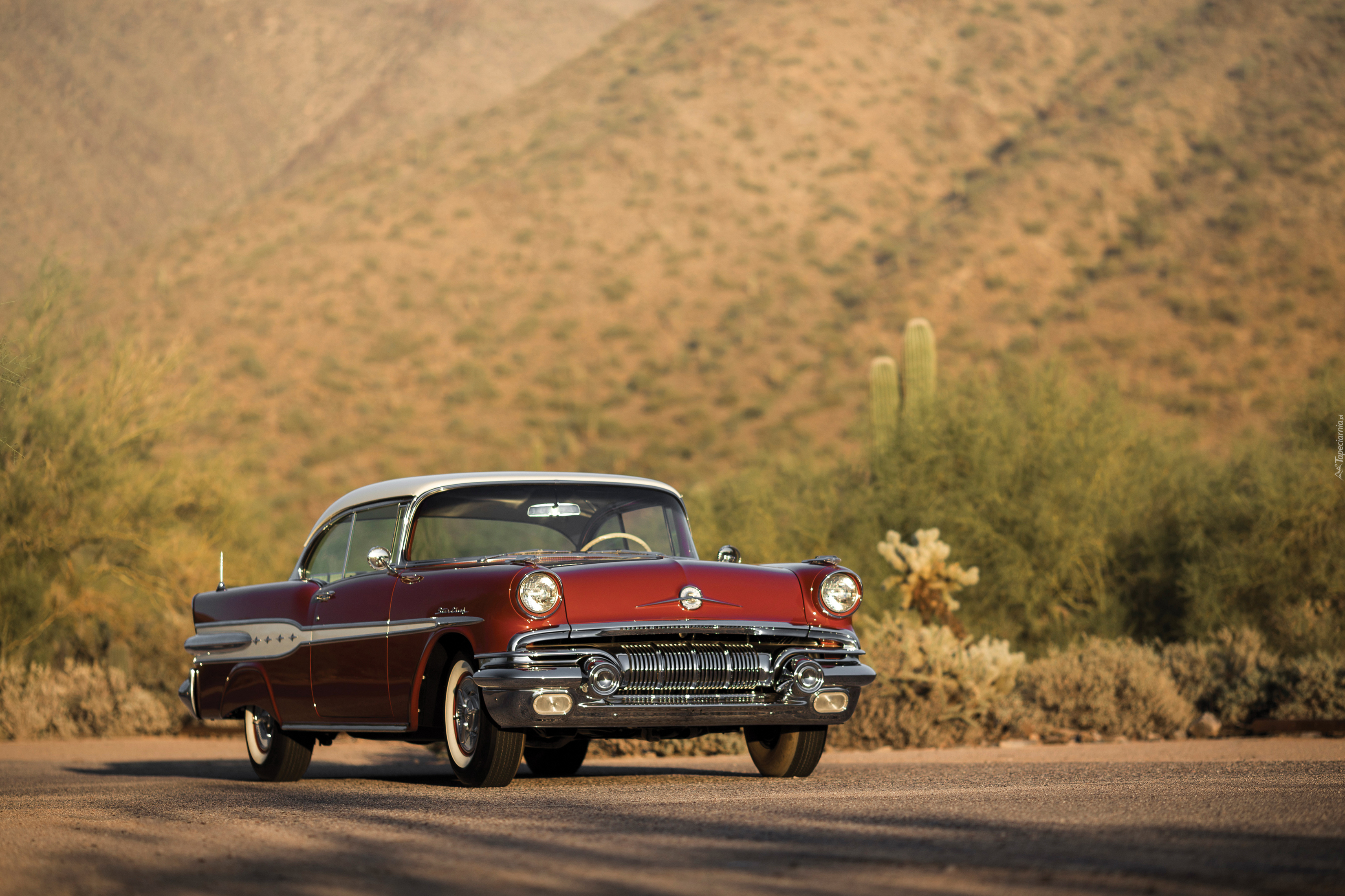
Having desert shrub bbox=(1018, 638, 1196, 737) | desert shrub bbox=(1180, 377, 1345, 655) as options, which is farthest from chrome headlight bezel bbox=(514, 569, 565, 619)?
desert shrub bbox=(1180, 377, 1345, 655)

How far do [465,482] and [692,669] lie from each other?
6.52ft

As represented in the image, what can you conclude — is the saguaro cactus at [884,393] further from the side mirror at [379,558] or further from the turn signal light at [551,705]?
the turn signal light at [551,705]

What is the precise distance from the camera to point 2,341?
10.9 metres

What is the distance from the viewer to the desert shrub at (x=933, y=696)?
12.7 m

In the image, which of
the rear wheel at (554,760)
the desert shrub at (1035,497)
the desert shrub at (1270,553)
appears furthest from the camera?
the desert shrub at (1035,497)

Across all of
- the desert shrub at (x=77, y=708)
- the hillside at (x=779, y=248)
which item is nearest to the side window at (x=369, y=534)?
the desert shrub at (x=77, y=708)

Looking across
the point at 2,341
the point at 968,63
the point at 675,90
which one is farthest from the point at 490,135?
the point at 2,341

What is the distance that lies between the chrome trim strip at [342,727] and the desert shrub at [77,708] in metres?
8.42

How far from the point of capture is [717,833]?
5.96m

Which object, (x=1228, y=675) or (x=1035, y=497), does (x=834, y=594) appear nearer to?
(x=1228, y=675)

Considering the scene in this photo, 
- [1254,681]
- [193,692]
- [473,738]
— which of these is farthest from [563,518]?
[1254,681]

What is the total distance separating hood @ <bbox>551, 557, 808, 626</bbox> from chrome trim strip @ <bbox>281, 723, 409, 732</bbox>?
1.36m

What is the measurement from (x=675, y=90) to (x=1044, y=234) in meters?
17.6

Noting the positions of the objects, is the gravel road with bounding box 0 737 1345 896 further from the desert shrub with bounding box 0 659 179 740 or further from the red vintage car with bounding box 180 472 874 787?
the desert shrub with bounding box 0 659 179 740
